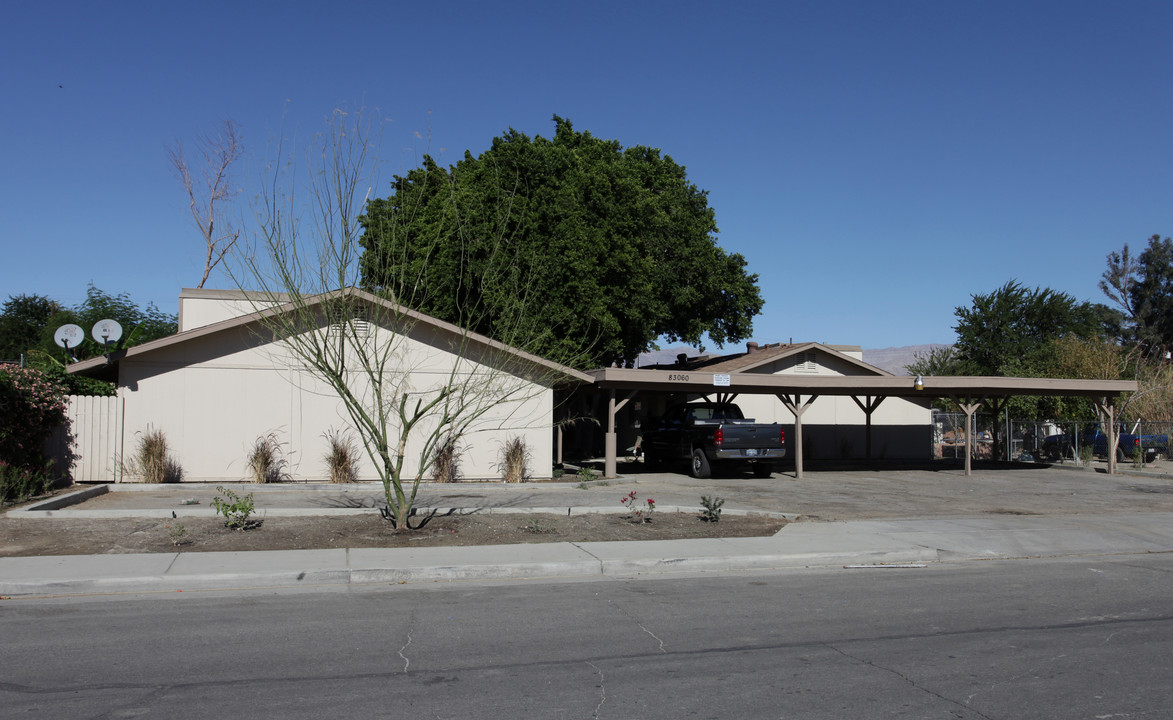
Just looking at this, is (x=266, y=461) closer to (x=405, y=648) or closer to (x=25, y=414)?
(x=25, y=414)

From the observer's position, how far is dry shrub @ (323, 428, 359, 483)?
60.8ft

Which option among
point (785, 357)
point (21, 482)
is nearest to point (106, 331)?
point (21, 482)

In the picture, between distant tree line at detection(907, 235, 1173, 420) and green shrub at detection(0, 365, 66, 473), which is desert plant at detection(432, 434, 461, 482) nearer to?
green shrub at detection(0, 365, 66, 473)

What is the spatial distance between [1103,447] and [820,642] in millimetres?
30622

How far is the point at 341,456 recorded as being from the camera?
18.6m

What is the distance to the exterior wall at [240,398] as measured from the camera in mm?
17750

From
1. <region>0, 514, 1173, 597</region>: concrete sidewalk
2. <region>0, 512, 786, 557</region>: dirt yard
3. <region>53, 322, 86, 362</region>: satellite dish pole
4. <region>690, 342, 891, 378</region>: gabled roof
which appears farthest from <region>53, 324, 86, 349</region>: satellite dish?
<region>690, 342, 891, 378</region>: gabled roof

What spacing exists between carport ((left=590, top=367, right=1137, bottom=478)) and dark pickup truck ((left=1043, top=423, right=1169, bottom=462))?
→ 13.2 feet

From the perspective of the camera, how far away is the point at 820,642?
23.1 ft

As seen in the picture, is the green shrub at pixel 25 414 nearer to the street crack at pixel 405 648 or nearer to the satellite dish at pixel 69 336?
the satellite dish at pixel 69 336

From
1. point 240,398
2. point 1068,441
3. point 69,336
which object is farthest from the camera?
point 1068,441

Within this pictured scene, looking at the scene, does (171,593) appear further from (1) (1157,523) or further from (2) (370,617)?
(1) (1157,523)

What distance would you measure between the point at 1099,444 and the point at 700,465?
19228 millimetres

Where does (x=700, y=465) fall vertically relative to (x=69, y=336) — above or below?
below
